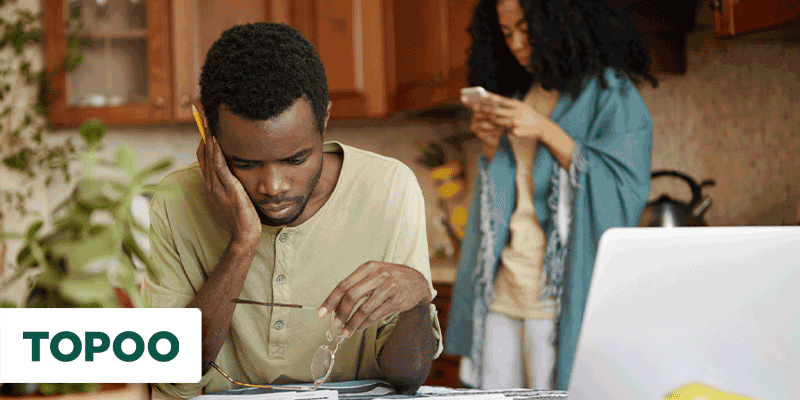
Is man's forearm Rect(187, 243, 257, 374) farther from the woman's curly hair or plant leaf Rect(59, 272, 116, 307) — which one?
the woman's curly hair

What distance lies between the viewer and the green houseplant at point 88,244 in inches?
18.9

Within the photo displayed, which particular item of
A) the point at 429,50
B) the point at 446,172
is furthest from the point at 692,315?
the point at 446,172

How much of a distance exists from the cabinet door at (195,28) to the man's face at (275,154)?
162 centimetres

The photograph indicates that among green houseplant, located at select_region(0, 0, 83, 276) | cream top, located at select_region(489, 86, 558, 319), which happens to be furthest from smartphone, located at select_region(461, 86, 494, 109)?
green houseplant, located at select_region(0, 0, 83, 276)

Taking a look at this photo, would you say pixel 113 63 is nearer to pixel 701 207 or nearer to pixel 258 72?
pixel 258 72

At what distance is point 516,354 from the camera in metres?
1.54

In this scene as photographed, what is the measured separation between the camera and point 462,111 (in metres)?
2.47

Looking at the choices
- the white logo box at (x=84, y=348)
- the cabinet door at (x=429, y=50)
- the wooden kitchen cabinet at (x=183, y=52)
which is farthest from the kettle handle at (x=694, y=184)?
the white logo box at (x=84, y=348)

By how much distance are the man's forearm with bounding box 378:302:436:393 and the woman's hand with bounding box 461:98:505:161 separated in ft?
2.50

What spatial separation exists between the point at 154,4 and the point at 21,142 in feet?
2.42

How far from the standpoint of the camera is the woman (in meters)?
1.45

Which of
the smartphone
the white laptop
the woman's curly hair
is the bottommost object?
the white laptop

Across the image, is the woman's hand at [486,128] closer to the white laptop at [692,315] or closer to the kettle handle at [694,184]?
the kettle handle at [694,184]

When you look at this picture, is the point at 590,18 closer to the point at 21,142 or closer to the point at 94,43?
the point at 94,43
